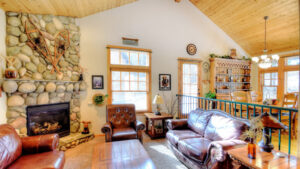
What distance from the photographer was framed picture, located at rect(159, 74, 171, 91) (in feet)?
15.3

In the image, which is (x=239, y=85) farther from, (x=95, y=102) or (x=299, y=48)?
(x=299, y=48)

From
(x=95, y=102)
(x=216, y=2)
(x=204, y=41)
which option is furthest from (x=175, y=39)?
(x=95, y=102)

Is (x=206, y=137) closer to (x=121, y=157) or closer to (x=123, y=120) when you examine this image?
(x=121, y=157)

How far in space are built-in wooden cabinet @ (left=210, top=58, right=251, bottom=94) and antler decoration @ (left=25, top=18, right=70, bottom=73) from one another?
469 cm

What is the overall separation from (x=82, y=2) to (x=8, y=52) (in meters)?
1.84

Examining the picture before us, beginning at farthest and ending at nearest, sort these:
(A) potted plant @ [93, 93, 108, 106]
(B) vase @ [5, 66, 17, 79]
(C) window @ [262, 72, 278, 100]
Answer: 1. (C) window @ [262, 72, 278, 100]
2. (A) potted plant @ [93, 93, 108, 106]
3. (B) vase @ [5, 66, 17, 79]

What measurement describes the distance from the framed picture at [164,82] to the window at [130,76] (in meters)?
0.41

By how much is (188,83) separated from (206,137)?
2.71 meters

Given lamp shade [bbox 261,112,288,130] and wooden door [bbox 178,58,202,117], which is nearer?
lamp shade [bbox 261,112,288,130]

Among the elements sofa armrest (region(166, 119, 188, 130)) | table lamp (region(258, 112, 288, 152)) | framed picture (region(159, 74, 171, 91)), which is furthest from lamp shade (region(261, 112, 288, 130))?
framed picture (region(159, 74, 171, 91))

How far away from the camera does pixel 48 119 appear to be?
134 inches

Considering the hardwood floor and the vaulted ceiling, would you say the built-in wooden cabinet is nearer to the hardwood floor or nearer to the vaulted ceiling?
the vaulted ceiling

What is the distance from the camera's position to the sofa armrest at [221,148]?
1825 mm

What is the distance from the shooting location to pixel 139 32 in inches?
174
